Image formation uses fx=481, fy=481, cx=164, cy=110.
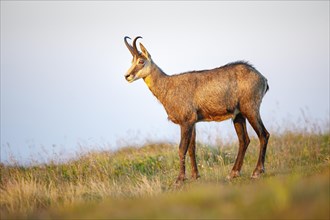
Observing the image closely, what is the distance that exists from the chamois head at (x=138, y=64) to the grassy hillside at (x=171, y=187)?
9.09 feet

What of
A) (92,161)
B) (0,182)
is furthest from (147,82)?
(0,182)

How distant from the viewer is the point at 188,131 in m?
12.2

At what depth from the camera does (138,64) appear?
43.2 feet

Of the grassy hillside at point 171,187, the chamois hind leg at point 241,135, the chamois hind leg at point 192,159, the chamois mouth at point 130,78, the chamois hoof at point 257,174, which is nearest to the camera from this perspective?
the grassy hillside at point 171,187

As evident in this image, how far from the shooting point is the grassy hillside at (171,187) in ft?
18.8

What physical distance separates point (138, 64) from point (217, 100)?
8.11 feet

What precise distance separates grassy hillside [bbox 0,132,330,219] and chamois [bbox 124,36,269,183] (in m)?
0.89

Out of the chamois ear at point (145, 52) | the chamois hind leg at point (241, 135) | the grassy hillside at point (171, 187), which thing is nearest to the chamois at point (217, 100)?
the chamois hind leg at point (241, 135)

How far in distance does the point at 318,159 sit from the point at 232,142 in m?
3.79

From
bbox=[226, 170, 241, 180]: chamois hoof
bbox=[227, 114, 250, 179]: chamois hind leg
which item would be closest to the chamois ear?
bbox=[227, 114, 250, 179]: chamois hind leg

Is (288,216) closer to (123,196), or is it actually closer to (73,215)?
(73,215)

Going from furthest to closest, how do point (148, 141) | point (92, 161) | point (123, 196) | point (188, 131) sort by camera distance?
point (148, 141)
point (92, 161)
point (188, 131)
point (123, 196)

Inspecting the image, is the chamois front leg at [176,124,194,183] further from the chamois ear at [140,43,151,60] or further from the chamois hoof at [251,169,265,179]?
the chamois ear at [140,43,151,60]

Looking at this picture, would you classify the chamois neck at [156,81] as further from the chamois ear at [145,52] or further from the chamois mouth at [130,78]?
the chamois mouth at [130,78]
